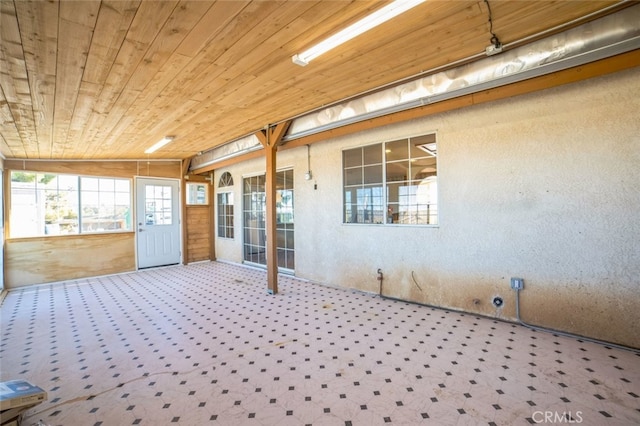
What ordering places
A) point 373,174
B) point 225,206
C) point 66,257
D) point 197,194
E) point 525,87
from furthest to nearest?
point 197,194 → point 225,206 → point 66,257 → point 373,174 → point 525,87

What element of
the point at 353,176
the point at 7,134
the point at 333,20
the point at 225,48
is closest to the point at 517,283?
the point at 353,176

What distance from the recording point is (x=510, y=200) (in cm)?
337

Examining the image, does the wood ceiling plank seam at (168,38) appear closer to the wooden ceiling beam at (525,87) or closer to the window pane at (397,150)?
the wooden ceiling beam at (525,87)

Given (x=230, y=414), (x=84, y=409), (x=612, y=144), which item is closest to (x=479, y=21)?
(x=612, y=144)

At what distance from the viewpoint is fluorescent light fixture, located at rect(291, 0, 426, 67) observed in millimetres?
1823

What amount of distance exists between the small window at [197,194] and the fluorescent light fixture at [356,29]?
21.0 feet

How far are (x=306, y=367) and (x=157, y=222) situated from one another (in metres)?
6.28

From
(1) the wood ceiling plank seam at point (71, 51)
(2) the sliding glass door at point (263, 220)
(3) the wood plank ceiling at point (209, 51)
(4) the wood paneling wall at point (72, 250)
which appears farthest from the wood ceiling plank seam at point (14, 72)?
(2) the sliding glass door at point (263, 220)

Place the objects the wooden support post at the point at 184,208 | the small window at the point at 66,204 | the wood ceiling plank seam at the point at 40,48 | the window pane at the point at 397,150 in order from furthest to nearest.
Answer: the wooden support post at the point at 184,208 < the small window at the point at 66,204 < the window pane at the point at 397,150 < the wood ceiling plank seam at the point at 40,48

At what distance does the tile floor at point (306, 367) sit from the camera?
6.57 feet

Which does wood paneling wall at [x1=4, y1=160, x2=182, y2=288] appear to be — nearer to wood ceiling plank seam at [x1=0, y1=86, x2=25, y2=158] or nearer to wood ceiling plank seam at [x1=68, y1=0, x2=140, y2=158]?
wood ceiling plank seam at [x1=0, y1=86, x2=25, y2=158]

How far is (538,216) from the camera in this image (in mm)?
3199

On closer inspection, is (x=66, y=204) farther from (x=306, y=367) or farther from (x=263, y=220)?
(x=306, y=367)

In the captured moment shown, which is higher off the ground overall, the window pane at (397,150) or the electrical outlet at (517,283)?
the window pane at (397,150)
